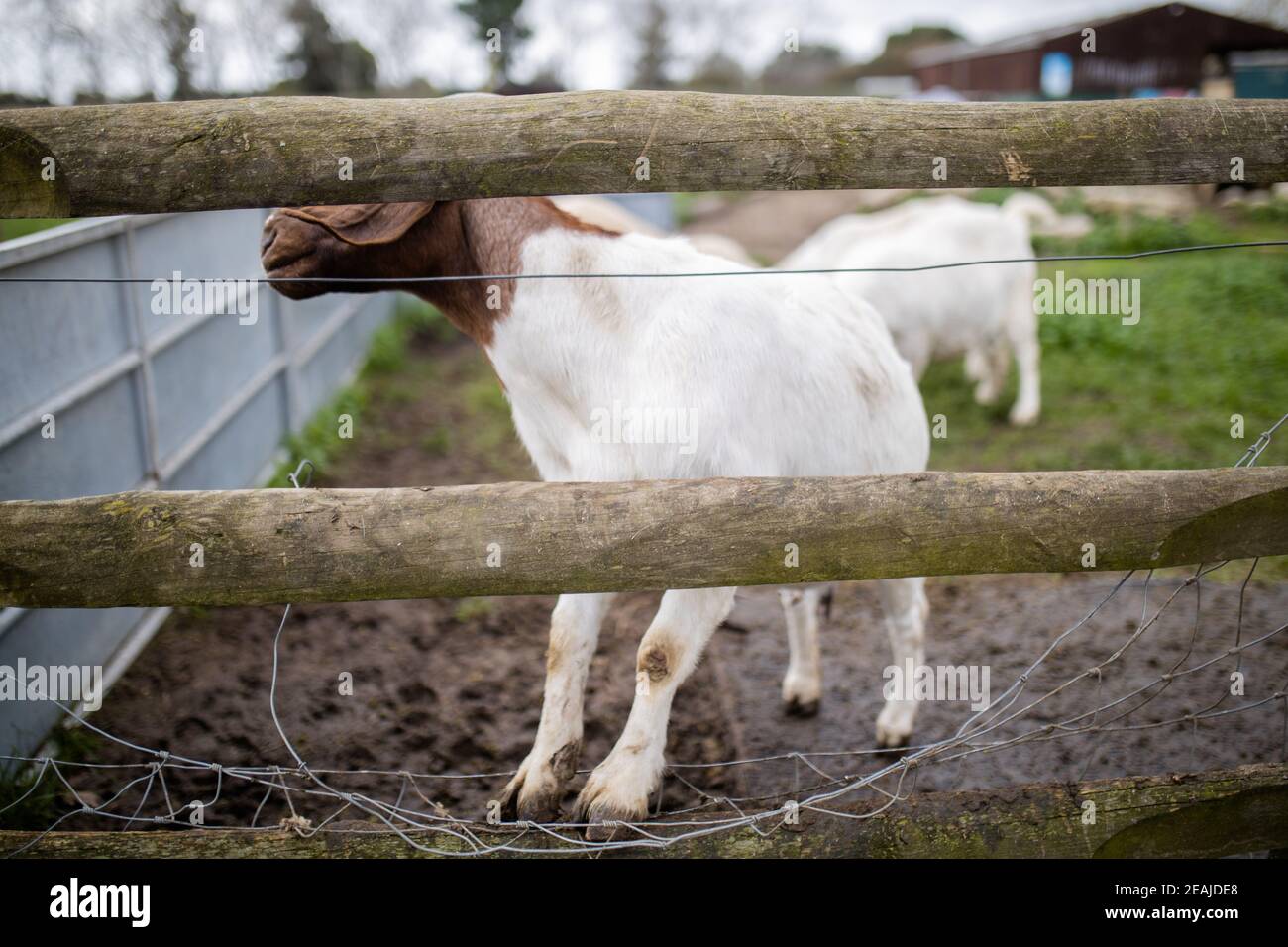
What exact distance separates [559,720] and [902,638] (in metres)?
1.73

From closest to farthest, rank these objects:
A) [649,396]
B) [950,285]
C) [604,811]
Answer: [604,811], [649,396], [950,285]

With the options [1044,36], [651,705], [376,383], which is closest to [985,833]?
[651,705]

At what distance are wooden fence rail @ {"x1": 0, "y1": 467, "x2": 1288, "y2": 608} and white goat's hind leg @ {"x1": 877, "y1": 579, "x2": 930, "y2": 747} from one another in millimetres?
1602

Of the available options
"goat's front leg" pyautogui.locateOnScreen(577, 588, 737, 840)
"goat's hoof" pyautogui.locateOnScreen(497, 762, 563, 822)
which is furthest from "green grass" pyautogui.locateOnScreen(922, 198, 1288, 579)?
"goat's hoof" pyautogui.locateOnScreen(497, 762, 563, 822)

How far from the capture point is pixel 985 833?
2377 mm

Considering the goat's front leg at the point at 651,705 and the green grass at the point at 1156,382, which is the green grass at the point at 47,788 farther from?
the green grass at the point at 1156,382

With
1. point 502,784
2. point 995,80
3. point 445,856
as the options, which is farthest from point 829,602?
point 995,80

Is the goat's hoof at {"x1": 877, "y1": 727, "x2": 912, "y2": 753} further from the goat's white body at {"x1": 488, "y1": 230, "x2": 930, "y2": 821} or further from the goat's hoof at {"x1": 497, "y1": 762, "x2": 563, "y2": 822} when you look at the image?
the goat's hoof at {"x1": 497, "y1": 762, "x2": 563, "y2": 822}

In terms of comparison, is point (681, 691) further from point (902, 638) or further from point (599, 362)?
point (599, 362)

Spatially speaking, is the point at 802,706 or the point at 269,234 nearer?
the point at 269,234

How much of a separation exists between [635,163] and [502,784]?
2339mm

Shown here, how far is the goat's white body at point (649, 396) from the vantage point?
2631 millimetres

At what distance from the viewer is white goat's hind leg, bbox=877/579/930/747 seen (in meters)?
3.89
